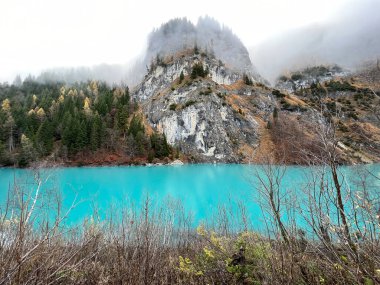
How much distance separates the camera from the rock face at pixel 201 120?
80.5m

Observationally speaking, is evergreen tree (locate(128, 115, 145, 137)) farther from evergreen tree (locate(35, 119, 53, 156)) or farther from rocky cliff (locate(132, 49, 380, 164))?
evergreen tree (locate(35, 119, 53, 156))

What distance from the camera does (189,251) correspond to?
10.5 meters

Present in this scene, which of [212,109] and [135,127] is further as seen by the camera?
[212,109]

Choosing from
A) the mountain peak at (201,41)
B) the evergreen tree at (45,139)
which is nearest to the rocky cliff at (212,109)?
the mountain peak at (201,41)

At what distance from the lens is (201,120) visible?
84.4 metres

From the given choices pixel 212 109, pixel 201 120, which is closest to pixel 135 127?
pixel 201 120

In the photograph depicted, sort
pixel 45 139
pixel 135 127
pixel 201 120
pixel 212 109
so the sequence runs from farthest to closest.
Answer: pixel 212 109, pixel 201 120, pixel 135 127, pixel 45 139

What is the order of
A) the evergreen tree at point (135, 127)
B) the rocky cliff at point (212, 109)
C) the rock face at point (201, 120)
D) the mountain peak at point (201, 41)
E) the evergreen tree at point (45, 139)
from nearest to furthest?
1. the evergreen tree at point (45, 139)
2. the evergreen tree at point (135, 127)
3. the rock face at point (201, 120)
4. the rocky cliff at point (212, 109)
5. the mountain peak at point (201, 41)

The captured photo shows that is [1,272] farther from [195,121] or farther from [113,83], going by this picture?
[113,83]

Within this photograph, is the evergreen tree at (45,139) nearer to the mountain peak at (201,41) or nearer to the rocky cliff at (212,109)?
the rocky cliff at (212,109)

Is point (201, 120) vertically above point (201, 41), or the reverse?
point (201, 41)

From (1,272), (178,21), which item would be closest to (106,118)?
(1,272)

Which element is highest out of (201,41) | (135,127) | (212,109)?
(201,41)

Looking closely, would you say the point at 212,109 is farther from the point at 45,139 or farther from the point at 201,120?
the point at 45,139
